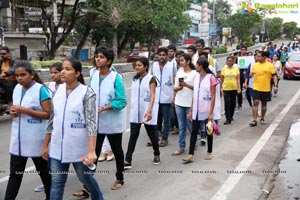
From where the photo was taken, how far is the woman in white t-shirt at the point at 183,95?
611 cm

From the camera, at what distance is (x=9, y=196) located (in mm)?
3768

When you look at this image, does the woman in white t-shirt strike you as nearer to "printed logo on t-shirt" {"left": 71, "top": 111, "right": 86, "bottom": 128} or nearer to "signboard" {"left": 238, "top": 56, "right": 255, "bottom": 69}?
"printed logo on t-shirt" {"left": 71, "top": 111, "right": 86, "bottom": 128}

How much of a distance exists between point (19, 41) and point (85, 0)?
6019 millimetres

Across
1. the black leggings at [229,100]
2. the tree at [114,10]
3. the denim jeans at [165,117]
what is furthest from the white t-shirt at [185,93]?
the tree at [114,10]

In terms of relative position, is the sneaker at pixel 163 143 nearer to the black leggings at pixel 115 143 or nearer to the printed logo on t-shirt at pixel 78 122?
the black leggings at pixel 115 143

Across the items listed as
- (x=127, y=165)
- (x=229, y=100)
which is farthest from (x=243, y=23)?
(x=127, y=165)

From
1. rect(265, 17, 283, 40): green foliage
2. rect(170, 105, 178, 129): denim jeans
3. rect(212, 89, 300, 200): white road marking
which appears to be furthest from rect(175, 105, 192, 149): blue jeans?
rect(265, 17, 283, 40): green foliage

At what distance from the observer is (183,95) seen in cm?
620

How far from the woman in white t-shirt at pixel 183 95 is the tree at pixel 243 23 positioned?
165 ft

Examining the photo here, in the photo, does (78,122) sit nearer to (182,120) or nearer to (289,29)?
(182,120)

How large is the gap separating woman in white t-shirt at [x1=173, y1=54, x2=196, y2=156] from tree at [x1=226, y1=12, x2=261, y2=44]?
5018 cm

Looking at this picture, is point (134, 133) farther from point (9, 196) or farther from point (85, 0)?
point (85, 0)

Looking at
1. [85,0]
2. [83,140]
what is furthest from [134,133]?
[85,0]

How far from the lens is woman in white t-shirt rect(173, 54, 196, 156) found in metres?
6.11
